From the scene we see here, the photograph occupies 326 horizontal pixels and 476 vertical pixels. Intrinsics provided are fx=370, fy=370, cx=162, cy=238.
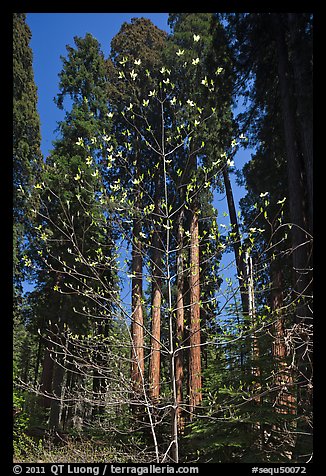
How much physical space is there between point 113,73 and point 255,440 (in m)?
7.59

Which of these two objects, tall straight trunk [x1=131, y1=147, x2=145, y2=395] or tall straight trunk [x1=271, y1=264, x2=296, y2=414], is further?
tall straight trunk [x1=271, y1=264, x2=296, y2=414]

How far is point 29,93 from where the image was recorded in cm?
634

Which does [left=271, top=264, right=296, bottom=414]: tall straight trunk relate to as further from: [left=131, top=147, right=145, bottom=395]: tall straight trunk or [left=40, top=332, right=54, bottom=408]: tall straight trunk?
[left=40, top=332, right=54, bottom=408]: tall straight trunk

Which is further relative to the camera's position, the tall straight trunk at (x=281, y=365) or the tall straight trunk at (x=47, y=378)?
the tall straight trunk at (x=47, y=378)

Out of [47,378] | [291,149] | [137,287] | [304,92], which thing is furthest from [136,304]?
[47,378]

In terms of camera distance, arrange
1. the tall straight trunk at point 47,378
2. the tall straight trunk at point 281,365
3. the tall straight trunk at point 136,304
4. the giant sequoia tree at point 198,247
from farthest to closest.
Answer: the tall straight trunk at point 47,378 < the tall straight trunk at point 281,365 < the giant sequoia tree at point 198,247 < the tall straight trunk at point 136,304

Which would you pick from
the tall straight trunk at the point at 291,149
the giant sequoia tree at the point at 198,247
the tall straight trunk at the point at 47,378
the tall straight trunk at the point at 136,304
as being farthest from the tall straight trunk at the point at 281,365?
the tall straight trunk at the point at 47,378

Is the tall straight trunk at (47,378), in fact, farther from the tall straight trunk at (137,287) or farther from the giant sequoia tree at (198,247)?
the tall straight trunk at (137,287)

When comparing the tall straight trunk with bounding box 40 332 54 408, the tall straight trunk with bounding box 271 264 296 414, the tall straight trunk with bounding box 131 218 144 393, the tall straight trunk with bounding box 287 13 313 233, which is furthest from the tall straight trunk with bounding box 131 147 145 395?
the tall straight trunk with bounding box 40 332 54 408

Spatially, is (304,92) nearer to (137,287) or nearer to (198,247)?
(198,247)

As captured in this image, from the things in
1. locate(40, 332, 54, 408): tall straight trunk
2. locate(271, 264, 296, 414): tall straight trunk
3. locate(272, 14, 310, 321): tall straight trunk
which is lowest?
locate(40, 332, 54, 408): tall straight trunk

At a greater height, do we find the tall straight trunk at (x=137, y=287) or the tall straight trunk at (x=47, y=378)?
the tall straight trunk at (x=137, y=287)

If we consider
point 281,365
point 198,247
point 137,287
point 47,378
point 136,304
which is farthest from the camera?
point 47,378
